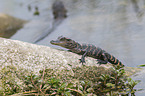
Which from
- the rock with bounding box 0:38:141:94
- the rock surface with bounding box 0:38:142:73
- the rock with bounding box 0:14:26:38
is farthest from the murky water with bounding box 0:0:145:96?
the rock surface with bounding box 0:38:142:73

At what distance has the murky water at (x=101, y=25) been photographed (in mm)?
6746

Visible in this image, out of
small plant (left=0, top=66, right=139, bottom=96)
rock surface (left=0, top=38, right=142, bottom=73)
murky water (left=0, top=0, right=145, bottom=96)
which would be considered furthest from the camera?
murky water (left=0, top=0, right=145, bottom=96)

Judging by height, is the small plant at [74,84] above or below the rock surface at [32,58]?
below

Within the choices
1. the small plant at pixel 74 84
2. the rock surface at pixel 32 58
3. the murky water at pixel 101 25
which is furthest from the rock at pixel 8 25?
the small plant at pixel 74 84

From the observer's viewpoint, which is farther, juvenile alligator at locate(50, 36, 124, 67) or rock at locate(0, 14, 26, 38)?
rock at locate(0, 14, 26, 38)

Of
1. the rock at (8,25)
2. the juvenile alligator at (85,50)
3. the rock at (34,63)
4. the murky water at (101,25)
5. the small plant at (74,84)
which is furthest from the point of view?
the rock at (8,25)

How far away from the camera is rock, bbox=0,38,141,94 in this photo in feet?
11.0

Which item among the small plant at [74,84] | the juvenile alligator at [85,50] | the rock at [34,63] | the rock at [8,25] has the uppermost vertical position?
the rock at [8,25]

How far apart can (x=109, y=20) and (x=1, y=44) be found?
6.98 m

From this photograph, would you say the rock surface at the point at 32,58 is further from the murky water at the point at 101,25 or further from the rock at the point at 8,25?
the rock at the point at 8,25

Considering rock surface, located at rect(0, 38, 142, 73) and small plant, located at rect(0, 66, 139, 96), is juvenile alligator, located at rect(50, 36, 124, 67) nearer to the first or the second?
rock surface, located at rect(0, 38, 142, 73)

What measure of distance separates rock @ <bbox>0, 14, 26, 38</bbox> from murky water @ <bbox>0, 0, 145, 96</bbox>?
0.33 meters

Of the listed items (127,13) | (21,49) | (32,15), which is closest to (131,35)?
(127,13)

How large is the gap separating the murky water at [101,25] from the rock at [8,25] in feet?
1.09
